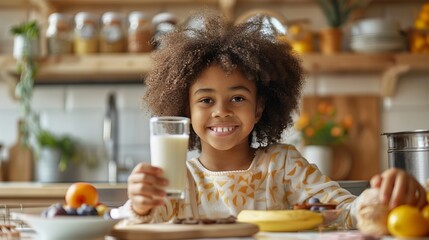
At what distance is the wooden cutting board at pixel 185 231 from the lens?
1.13 m

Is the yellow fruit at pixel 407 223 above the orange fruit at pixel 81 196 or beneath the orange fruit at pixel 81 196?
beneath

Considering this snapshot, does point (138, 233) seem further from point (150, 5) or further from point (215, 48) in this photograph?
point (150, 5)

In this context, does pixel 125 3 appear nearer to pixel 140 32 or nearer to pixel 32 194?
pixel 140 32

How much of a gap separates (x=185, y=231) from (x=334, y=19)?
2363 mm

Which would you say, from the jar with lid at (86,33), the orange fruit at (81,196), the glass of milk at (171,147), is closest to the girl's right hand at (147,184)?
the glass of milk at (171,147)

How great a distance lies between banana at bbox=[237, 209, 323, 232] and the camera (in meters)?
1.24

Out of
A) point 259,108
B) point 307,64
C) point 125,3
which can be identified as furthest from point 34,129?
point 259,108

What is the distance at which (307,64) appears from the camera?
3.25 meters

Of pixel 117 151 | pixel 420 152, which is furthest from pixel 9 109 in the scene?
pixel 420 152

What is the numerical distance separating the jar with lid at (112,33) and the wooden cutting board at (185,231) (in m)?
2.25

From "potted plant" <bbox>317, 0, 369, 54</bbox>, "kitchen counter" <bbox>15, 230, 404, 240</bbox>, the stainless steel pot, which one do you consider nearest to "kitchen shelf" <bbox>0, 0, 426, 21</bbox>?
"potted plant" <bbox>317, 0, 369, 54</bbox>

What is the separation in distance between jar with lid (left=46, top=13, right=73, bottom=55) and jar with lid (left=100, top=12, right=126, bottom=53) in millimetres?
175

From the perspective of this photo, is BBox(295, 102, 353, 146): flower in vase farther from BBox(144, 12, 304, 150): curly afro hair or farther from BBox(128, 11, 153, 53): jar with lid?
BBox(144, 12, 304, 150): curly afro hair

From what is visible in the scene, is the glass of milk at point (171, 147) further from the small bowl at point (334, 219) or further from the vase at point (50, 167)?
the vase at point (50, 167)
